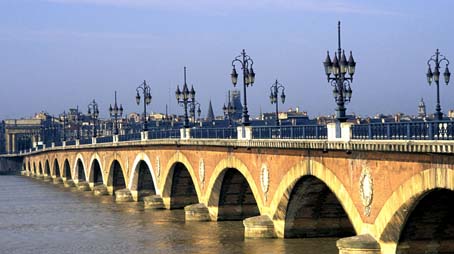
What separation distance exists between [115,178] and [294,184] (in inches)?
1722

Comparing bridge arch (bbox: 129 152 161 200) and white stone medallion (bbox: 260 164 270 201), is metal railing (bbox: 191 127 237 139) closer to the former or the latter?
white stone medallion (bbox: 260 164 270 201)

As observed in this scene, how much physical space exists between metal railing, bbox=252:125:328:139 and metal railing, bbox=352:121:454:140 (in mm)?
3037

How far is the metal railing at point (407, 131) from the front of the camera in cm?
2555

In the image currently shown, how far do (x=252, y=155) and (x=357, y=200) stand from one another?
→ 11469 mm

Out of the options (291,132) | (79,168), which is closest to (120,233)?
(291,132)

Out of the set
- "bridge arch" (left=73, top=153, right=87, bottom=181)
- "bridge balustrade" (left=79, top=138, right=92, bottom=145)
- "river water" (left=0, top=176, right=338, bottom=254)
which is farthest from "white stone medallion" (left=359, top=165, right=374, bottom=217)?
"bridge balustrade" (left=79, top=138, right=92, bottom=145)

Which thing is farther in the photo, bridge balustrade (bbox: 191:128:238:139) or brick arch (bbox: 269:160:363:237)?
bridge balustrade (bbox: 191:128:238:139)

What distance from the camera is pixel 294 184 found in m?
37.2

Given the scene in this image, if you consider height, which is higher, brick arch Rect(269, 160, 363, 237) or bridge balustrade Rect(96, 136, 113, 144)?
bridge balustrade Rect(96, 136, 113, 144)

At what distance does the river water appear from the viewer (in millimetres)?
39094

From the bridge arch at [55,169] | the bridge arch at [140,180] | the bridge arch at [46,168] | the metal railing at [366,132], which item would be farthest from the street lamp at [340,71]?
the bridge arch at [46,168]

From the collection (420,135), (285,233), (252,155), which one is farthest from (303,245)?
(420,135)

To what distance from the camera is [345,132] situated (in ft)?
105

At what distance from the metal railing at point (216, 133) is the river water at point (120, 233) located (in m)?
4.26
